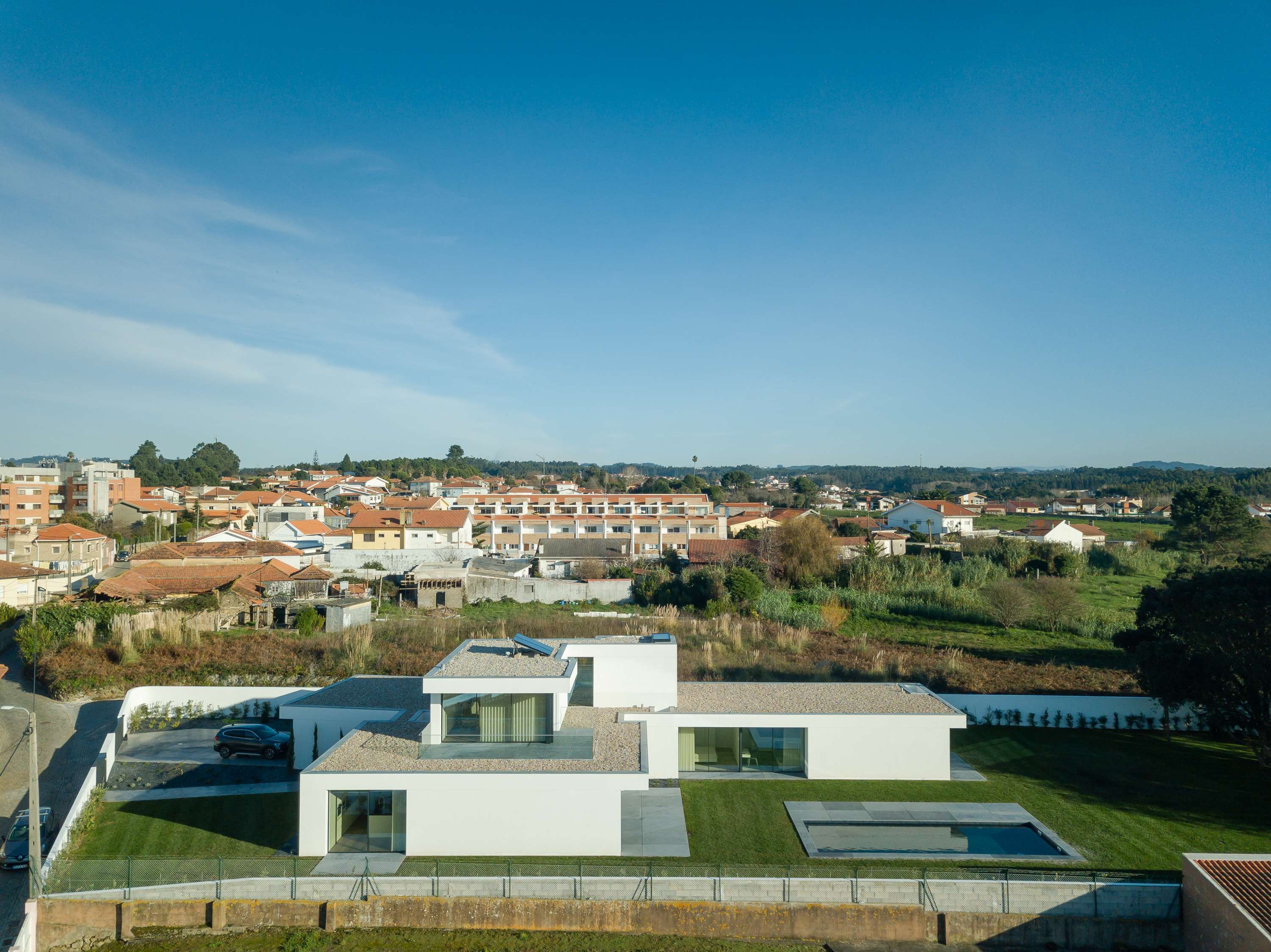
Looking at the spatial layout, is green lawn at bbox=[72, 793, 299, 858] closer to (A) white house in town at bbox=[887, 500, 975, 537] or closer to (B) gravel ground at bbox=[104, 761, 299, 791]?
(B) gravel ground at bbox=[104, 761, 299, 791]

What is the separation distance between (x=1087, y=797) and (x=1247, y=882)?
4439mm

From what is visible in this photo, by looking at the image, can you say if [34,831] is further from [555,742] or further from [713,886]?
[713,886]

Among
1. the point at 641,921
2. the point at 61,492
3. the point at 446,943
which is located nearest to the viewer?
the point at 446,943

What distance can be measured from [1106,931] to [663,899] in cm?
694

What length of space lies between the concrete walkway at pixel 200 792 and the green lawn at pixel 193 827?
142 millimetres

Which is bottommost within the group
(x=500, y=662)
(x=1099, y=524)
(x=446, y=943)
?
(x=446, y=943)

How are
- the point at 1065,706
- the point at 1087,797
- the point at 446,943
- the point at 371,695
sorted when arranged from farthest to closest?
the point at 1065,706 < the point at 371,695 < the point at 1087,797 < the point at 446,943

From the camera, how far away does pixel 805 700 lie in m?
17.9

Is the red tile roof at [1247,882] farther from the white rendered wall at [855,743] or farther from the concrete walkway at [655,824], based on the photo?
the concrete walkway at [655,824]

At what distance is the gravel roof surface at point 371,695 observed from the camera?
18172 millimetres

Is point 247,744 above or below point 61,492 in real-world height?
below

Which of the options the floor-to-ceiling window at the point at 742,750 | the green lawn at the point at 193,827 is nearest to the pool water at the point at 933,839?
the floor-to-ceiling window at the point at 742,750

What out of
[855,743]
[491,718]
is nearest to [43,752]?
[491,718]

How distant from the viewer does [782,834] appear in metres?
13.7
